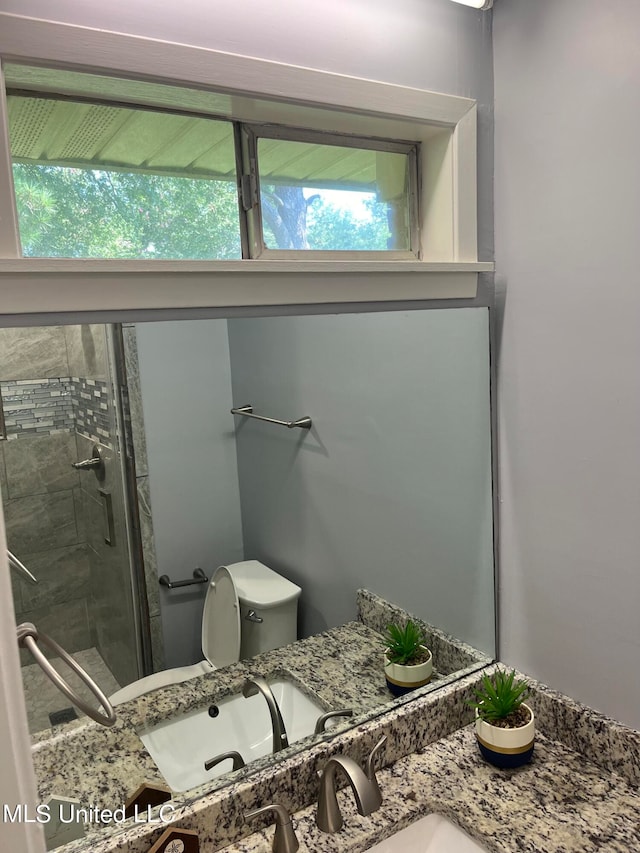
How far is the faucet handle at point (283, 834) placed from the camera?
94 cm

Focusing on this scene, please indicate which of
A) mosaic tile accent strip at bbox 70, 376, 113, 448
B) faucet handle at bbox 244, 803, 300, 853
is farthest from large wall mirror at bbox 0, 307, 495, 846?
faucet handle at bbox 244, 803, 300, 853

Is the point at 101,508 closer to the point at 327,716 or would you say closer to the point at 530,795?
the point at 327,716

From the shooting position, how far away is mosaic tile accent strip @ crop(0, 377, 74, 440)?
86 cm

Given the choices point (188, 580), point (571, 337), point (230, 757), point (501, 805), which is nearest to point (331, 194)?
point (571, 337)

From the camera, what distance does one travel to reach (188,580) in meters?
1.05

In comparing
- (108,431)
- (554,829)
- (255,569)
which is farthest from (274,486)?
(554,829)

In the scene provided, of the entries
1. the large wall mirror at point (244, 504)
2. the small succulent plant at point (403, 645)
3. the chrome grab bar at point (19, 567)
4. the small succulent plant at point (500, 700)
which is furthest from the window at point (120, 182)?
the small succulent plant at point (500, 700)

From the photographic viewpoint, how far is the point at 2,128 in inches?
30.1

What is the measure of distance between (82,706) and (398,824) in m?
0.56

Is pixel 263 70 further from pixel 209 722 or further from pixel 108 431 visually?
pixel 209 722

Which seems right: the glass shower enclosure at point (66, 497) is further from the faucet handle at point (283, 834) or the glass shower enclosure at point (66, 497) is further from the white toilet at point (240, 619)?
the faucet handle at point (283, 834)

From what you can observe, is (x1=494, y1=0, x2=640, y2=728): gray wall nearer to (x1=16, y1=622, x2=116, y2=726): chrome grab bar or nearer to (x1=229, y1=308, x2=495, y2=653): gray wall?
(x1=229, y1=308, x2=495, y2=653): gray wall

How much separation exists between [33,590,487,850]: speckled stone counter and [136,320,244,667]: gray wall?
8cm

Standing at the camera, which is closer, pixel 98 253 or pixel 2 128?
pixel 2 128
